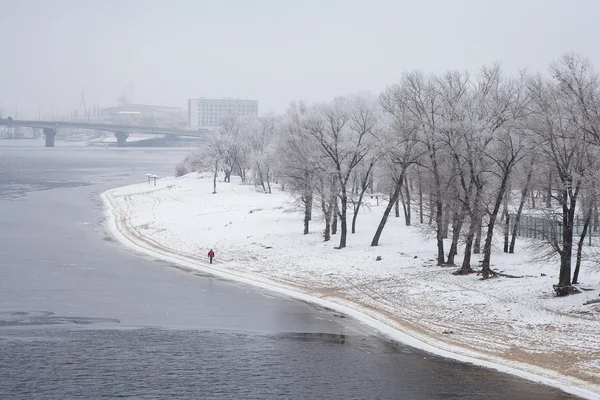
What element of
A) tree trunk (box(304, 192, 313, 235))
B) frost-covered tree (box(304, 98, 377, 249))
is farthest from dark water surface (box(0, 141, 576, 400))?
frost-covered tree (box(304, 98, 377, 249))

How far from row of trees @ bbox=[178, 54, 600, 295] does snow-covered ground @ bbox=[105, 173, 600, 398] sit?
1772 mm

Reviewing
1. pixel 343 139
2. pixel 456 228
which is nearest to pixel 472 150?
pixel 456 228

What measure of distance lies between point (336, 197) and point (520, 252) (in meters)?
13.2

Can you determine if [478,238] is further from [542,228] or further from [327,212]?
[327,212]

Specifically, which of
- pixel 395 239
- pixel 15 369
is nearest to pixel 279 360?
pixel 15 369

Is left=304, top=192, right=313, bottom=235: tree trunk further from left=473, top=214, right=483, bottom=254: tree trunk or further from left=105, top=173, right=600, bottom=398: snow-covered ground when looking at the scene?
left=473, top=214, right=483, bottom=254: tree trunk

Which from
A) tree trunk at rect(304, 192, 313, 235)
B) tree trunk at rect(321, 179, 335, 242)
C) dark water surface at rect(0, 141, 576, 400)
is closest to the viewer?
dark water surface at rect(0, 141, 576, 400)

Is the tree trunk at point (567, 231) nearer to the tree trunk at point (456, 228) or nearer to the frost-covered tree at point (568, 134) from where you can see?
the frost-covered tree at point (568, 134)

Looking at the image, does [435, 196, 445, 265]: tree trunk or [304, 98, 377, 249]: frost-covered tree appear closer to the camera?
[435, 196, 445, 265]: tree trunk

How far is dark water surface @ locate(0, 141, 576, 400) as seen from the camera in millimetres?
25562

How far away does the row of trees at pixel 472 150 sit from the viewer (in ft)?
106

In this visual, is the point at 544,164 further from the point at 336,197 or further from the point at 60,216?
Result: the point at 60,216

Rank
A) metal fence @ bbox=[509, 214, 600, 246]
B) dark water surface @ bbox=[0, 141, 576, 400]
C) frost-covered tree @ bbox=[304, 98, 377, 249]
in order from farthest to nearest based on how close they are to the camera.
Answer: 1. frost-covered tree @ bbox=[304, 98, 377, 249]
2. metal fence @ bbox=[509, 214, 600, 246]
3. dark water surface @ bbox=[0, 141, 576, 400]

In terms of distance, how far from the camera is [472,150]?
39031 millimetres
